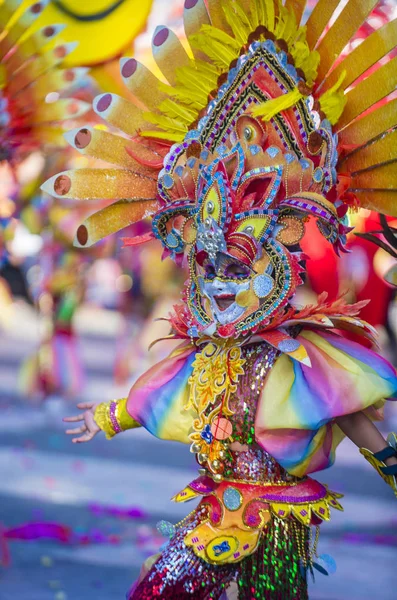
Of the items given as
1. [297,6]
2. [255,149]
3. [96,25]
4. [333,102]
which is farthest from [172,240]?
[96,25]

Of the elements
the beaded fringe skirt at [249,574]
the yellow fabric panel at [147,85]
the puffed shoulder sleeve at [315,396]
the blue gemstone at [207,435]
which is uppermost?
the yellow fabric panel at [147,85]

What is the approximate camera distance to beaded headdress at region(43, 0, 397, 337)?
266 centimetres

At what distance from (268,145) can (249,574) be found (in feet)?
3.97

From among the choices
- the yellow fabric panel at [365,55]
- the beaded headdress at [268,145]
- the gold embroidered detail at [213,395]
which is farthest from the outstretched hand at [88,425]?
the yellow fabric panel at [365,55]

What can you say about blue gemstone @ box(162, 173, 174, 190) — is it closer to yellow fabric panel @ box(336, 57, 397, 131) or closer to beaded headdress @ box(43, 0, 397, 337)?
beaded headdress @ box(43, 0, 397, 337)

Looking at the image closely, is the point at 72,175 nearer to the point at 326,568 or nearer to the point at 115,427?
the point at 115,427

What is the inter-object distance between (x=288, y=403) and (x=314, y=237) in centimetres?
297

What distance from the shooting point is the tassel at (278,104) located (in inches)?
105

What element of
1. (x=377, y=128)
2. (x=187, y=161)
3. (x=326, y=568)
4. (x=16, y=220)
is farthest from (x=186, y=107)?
(x=16, y=220)

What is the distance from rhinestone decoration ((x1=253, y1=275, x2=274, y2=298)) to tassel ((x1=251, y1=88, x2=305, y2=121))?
45 cm

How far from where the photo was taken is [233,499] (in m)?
2.68

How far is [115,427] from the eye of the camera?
119 inches

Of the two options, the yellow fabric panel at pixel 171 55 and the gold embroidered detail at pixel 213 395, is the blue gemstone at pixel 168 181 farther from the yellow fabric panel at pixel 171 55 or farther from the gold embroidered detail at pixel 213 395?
the gold embroidered detail at pixel 213 395

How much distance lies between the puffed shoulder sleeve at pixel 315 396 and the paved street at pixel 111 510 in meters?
1.64
